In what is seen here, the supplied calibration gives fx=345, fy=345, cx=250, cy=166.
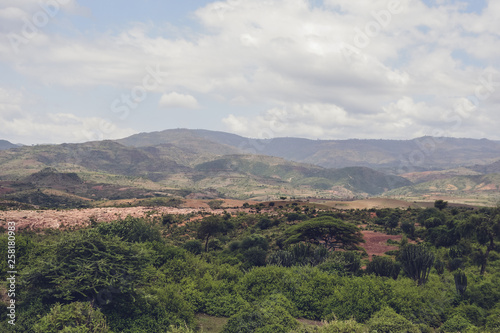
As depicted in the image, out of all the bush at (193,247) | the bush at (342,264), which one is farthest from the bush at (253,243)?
the bush at (342,264)

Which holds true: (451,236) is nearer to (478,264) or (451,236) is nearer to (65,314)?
(478,264)

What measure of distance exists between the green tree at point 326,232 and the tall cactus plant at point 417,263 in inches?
375

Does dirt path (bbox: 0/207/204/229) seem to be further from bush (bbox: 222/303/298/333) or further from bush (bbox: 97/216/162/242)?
bush (bbox: 222/303/298/333)

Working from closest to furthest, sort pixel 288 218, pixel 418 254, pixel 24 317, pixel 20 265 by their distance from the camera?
pixel 24 317 < pixel 20 265 < pixel 418 254 < pixel 288 218

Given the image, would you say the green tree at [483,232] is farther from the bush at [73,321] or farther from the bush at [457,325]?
the bush at [73,321]

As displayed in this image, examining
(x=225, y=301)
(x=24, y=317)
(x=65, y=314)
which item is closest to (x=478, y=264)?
(x=225, y=301)

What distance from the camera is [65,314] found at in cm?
2027

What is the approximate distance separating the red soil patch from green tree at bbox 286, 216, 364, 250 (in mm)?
3813

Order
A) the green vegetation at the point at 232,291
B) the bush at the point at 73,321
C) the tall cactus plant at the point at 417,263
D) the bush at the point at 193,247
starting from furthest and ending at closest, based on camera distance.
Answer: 1. the bush at the point at 193,247
2. the tall cactus plant at the point at 417,263
3. the green vegetation at the point at 232,291
4. the bush at the point at 73,321

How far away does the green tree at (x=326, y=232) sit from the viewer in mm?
44625

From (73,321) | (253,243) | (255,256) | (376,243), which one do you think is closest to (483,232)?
(376,243)

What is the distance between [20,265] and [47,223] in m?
35.7

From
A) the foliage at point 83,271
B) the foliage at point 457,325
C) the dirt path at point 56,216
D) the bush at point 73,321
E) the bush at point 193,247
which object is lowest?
the bush at point 193,247

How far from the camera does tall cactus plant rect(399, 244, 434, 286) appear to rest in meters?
34.1
